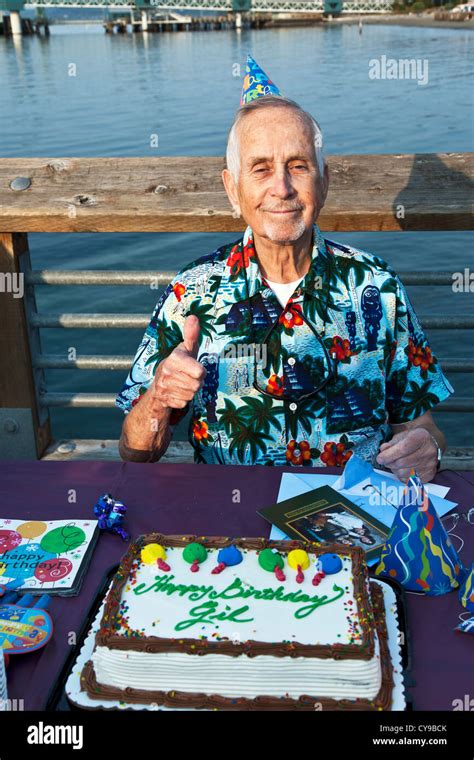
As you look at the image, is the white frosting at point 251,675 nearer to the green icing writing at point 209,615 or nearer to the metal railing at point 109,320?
the green icing writing at point 209,615

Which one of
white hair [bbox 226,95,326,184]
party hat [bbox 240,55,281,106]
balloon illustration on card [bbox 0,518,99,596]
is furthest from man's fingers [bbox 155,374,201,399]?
party hat [bbox 240,55,281,106]

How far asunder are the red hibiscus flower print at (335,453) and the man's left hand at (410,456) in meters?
0.26

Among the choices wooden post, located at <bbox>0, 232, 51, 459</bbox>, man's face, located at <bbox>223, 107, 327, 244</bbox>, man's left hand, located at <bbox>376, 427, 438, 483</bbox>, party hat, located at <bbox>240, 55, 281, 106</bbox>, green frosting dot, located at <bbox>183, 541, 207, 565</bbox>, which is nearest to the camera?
green frosting dot, located at <bbox>183, 541, 207, 565</bbox>

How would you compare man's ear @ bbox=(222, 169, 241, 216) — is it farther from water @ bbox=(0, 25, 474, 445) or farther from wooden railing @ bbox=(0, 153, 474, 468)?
water @ bbox=(0, 25, 474, 445)

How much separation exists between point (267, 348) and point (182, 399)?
406 millimetres

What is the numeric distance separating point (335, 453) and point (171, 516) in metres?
0.61

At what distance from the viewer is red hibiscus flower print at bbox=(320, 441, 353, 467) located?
2109 mm

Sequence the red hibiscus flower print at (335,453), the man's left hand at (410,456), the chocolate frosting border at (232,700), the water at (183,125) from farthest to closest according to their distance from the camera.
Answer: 1. the water at (183,125)
2. the red hibiscus flower print at (335,453)
3. the man's left hand at (410,456)
4. the chocolate frosting border at (232,700)

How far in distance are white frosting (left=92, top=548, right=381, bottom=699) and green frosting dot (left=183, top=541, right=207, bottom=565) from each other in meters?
0.02

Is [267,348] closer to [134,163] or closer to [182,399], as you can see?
[182,399]

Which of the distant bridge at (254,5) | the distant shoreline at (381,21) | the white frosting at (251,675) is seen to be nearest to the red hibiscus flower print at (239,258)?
the white frosting at (251,675)

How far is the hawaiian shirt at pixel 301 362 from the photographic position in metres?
2.09
